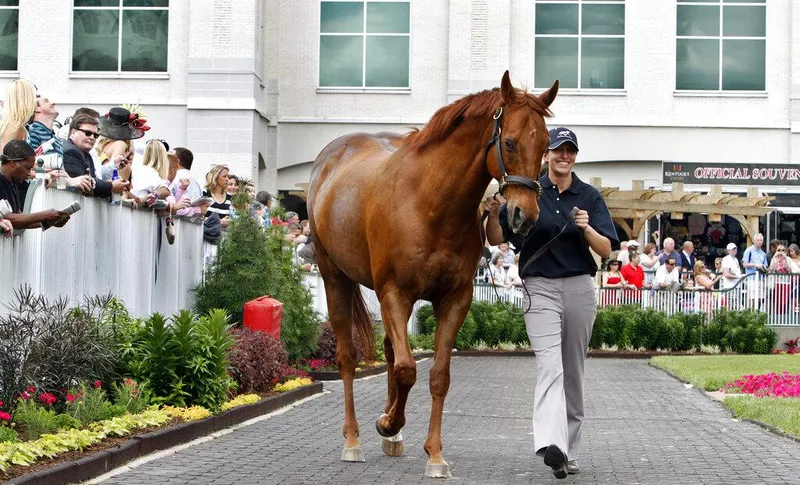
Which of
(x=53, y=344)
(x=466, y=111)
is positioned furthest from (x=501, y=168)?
(x=53, y=344)

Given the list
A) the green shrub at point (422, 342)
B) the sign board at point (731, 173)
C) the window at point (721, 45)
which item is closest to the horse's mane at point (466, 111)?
the green shrub at point (422, 342)

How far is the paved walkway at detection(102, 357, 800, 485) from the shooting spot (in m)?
9.55

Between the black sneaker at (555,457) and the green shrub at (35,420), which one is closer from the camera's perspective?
the black sneaker at (555,457)

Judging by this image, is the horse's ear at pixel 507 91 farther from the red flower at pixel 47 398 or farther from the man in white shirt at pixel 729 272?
the man in white shirt at pixel 729 272

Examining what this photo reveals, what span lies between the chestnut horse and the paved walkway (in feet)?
1.61

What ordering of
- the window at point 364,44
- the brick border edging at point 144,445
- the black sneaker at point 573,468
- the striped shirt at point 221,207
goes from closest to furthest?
the brick border edging at point 144,445 < the black sneaker at point 573,468 < the striped shirt at point 221,207 < the window at point 364,44

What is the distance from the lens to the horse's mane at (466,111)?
9.30 metres

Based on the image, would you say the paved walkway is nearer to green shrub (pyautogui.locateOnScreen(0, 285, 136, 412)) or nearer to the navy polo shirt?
green shrub (pyautogui.locateOnScreen(0, 285, 136, 412))

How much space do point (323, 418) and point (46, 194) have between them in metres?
3.68

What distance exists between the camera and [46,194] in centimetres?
1152

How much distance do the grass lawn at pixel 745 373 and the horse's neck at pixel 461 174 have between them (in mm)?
4474

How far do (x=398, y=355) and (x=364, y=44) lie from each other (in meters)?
32.4

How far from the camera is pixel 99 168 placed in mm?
14109

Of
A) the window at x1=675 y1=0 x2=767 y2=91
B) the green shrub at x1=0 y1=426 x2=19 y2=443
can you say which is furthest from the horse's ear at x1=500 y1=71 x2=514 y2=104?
the window at x1=675 y1=0 x2=767 y2=91
